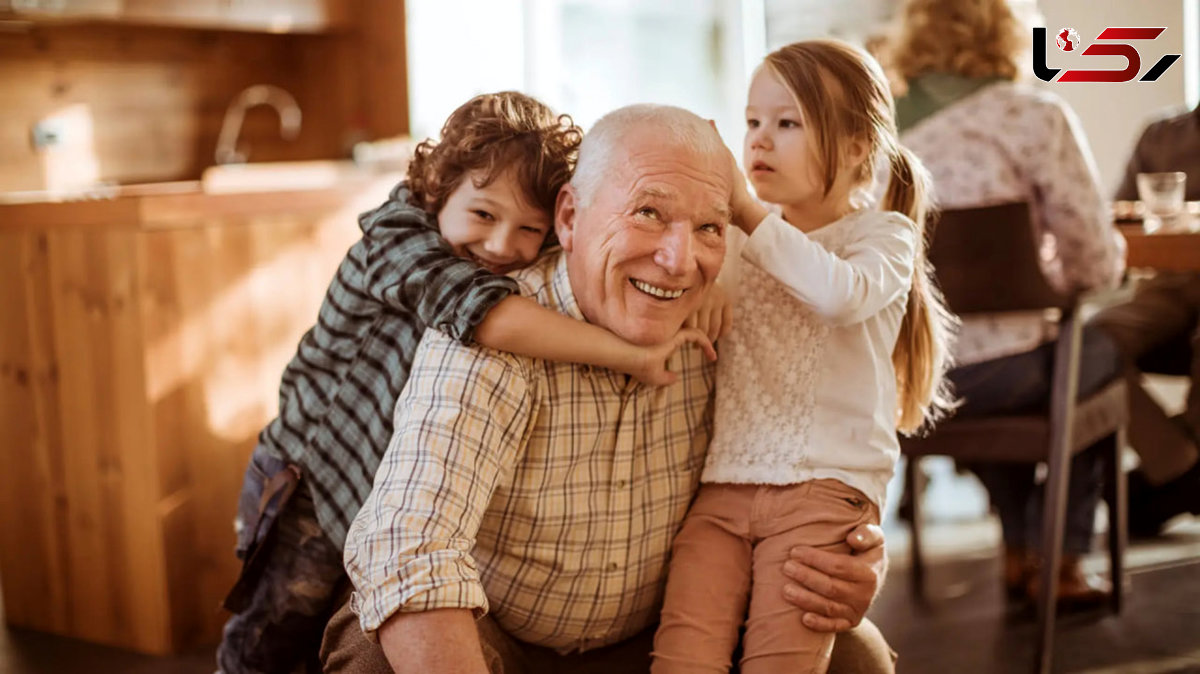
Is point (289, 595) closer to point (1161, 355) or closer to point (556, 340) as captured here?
point (556, 340)

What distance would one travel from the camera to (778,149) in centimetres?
168

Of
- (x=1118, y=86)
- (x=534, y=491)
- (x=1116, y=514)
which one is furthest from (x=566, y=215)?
(x=1118, y=86)

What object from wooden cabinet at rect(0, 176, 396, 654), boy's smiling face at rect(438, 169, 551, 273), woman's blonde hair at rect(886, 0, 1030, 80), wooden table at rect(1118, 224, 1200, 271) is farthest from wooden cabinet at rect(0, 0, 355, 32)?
wooden table at rect(1118, 224, 1200, 271)

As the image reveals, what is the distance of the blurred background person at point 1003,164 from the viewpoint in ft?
9.00

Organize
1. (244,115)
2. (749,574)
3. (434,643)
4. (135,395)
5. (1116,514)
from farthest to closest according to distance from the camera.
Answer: (244,115) < (1116,514) < (135,395) < (749,574) < (434,643)

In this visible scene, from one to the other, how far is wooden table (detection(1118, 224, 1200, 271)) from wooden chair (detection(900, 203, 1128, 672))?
5.0 inches

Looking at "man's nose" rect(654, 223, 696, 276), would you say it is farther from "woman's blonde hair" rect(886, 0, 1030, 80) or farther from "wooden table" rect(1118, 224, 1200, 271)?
"wooden table" rect(1118, 224, 1200, 271)

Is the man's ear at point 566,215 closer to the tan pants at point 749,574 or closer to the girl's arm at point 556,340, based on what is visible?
the girl's arm at point 556,340

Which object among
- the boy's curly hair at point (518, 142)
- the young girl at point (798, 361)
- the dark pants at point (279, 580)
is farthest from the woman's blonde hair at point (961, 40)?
the dark pants at point (279, 580)

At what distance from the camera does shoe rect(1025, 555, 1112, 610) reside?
3240mm

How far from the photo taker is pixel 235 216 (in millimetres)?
3189

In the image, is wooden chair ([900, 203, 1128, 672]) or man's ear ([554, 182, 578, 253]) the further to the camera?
wooden chair ([900, 203, 1128, 672])

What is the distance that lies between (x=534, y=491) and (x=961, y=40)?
1.84 meters

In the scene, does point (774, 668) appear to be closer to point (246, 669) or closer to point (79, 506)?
point (246, 669)
